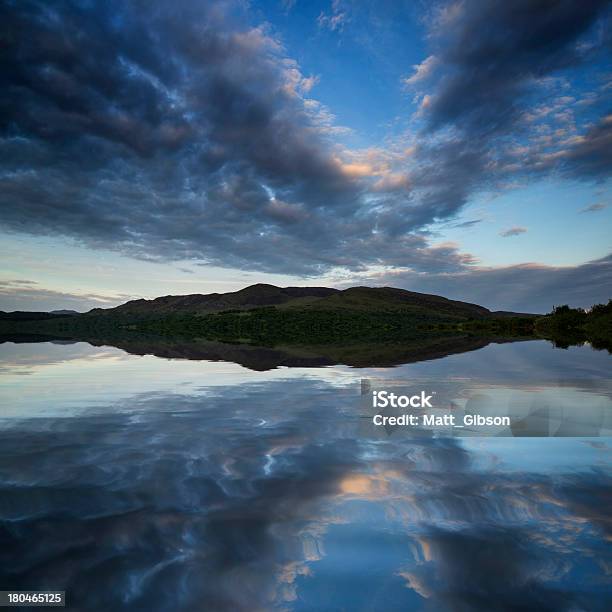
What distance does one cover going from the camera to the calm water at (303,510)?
4.51 meters

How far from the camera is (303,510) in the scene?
→ 247 inches

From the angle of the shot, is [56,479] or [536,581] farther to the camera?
[56,479]

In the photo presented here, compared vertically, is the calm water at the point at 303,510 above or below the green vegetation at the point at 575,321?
below

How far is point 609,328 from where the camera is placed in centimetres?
6412

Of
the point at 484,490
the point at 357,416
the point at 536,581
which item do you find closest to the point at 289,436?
the point at 357,416

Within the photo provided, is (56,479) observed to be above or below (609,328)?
below

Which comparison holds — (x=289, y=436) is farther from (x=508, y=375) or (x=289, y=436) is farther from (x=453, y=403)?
(x=508, y=375)

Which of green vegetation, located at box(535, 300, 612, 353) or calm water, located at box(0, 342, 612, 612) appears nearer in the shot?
calm water, located at box(0, 342, 612, 612)

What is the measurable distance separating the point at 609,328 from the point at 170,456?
75140 mm

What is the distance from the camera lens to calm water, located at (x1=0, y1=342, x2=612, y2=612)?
14.8 ft

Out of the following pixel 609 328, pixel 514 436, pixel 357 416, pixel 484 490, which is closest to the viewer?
pixel 484 490

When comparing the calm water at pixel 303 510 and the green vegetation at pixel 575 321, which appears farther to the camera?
the green vegetation at pixel 575 321

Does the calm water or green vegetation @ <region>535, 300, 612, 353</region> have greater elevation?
green vegetation @ <region>535, 300, 612, 353</region>

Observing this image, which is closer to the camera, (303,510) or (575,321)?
(303,510)
